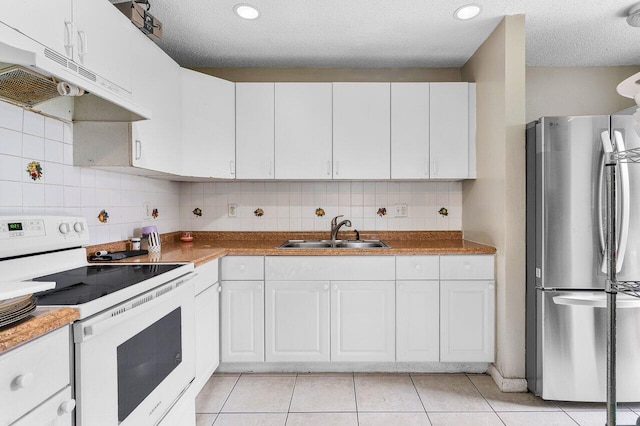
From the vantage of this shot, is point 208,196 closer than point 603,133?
No

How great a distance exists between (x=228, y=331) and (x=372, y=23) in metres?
2.20

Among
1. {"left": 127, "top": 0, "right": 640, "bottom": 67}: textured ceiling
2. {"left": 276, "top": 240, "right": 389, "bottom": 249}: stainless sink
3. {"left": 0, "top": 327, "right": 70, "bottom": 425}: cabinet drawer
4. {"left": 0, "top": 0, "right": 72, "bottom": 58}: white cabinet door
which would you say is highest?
{"left": 127, "top": 0, "right": 640, "bottom": 67}: textured ceiling

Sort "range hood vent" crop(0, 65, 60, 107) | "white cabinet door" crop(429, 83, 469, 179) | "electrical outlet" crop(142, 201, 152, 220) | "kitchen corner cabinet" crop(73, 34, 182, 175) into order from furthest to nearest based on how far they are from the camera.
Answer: "white cabinet door" crop(429, 83, 469, 179) < "electrical outlet" crop(142, 201, 152, 220) < "kitchen corner cabinet" crop(73, 34, 182, 175) < "range hood vent" crop(0, 65, 60, 107)

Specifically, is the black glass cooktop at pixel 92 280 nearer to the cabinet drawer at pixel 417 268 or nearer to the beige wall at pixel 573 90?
the cabinet drawer at pixel 417 268

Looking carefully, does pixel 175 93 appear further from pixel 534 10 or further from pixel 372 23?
pixel 534 10

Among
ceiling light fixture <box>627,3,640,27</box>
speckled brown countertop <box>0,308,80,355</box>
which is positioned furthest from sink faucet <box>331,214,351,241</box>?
ceiling light fixture <box>627,3,640,27</box>

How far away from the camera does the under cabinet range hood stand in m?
1.07

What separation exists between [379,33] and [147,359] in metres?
2.30

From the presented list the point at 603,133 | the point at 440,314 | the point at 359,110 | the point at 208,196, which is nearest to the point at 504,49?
the point at 603,133

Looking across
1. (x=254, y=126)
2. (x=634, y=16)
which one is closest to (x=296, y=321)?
(x=254, y=126)

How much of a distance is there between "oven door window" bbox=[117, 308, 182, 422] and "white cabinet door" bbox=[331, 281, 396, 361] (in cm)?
108

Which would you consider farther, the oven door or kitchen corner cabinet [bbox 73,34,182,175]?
kitchen corner cabinet [bbox 73,34,182,175]

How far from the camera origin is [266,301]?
8.04ft

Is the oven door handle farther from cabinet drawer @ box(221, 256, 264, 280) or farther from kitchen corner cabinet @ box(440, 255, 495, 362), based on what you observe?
kitchen corner cabinet @ box(440, 255, 495, 362)
